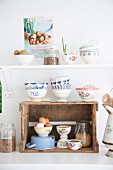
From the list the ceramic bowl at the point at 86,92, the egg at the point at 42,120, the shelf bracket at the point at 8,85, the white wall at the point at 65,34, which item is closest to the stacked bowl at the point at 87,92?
the ceramic bowl at the point at 86,92

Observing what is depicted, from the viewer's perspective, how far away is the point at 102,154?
86.3 inches

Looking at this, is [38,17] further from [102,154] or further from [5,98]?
[102,154]

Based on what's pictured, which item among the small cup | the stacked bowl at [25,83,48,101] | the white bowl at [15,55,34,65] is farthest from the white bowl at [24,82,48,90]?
the small cup

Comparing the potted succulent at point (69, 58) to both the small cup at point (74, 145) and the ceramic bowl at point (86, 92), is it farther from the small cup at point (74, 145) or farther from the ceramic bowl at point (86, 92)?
the small cup at point (74, 145)

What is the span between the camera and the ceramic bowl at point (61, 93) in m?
2.32

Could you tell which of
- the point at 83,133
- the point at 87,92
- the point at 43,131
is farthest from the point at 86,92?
the point at 43,131

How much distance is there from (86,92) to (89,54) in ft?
0.87

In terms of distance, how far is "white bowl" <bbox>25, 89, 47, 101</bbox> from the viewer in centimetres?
231

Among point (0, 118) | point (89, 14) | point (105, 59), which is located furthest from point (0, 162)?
point (89, 14)

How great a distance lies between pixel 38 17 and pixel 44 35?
0.48 ft

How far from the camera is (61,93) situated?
232cm

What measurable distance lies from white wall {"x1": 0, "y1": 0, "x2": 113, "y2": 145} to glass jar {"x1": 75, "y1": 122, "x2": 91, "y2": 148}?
16 cm

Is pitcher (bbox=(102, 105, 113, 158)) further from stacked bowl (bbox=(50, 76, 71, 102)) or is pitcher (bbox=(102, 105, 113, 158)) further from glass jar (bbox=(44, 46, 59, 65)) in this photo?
glass jar (bbox=(44, 46, 59, 65))

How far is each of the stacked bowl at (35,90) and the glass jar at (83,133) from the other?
0.34 metres
